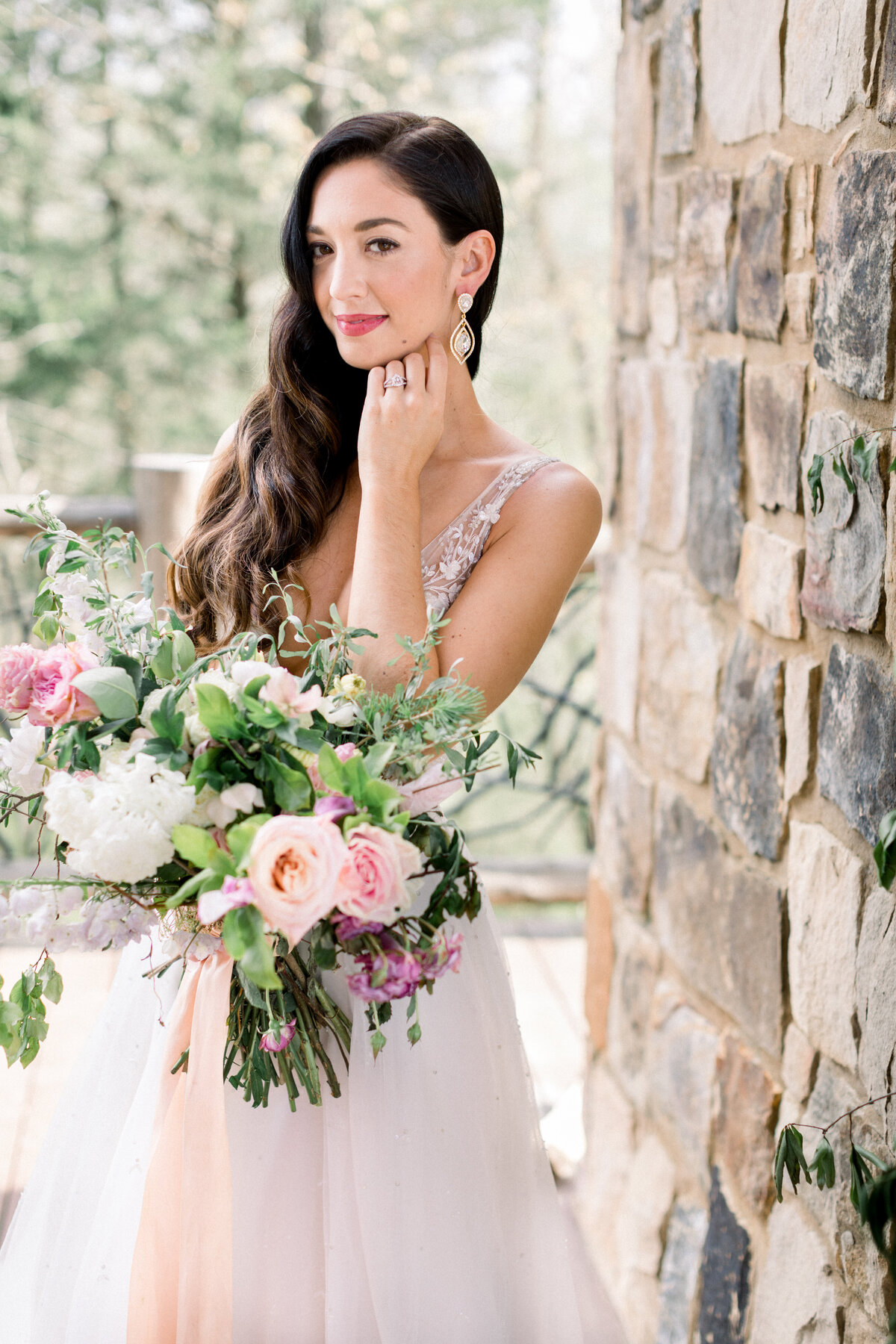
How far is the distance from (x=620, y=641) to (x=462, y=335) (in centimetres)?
90

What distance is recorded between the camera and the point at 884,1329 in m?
1.34

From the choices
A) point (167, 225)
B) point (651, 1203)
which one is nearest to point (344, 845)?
point (651, 1203)

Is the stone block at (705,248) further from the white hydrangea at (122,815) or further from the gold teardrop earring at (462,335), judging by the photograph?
the white hydrangea at (122,815)

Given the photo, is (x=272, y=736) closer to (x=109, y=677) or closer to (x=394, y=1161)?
(x=109, y=677)

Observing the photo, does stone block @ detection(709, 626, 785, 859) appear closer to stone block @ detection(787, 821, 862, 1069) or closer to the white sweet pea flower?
stone block @ detection(787, 821, 862, 1069)

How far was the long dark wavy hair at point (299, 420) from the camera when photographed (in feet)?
5.10

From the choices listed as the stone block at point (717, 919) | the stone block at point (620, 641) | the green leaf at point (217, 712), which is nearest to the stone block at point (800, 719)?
the stone block at point (717, 919)

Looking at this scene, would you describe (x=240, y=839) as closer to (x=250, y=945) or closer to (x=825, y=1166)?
(x=250, y=945)

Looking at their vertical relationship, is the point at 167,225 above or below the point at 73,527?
above

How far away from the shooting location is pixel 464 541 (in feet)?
5.21

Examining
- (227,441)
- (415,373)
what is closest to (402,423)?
(415,373)

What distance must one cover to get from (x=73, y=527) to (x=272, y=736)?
2.19 metres

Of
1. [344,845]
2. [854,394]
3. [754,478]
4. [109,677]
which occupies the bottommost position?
[344,845]

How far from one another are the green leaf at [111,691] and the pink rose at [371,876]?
0.27 meters
